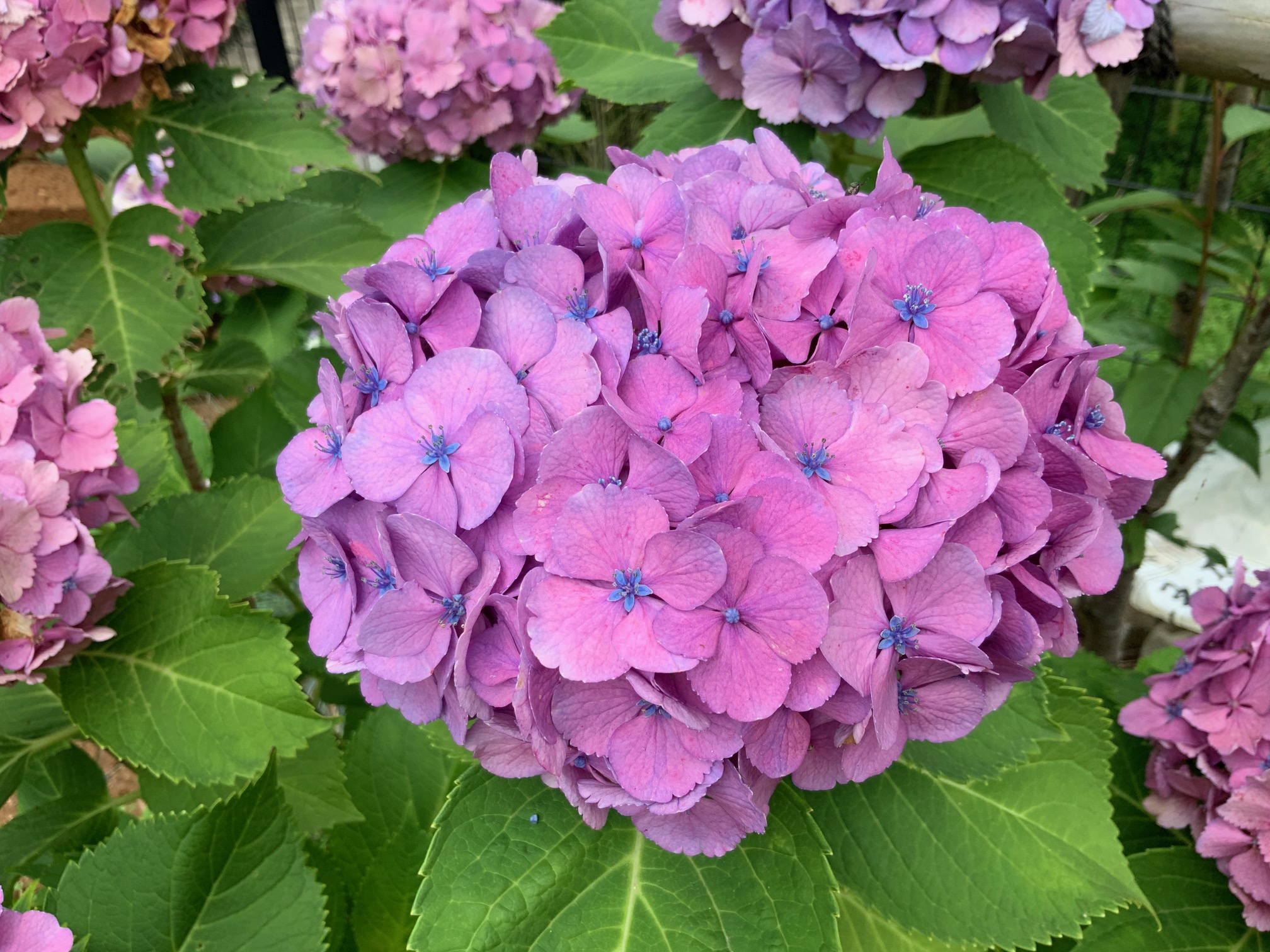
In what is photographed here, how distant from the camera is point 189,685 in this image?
980 millimetres

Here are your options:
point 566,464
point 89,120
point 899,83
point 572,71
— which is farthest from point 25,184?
point 566,464

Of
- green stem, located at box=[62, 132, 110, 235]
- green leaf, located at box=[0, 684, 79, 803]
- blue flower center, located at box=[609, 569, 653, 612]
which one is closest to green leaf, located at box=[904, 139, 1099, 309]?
blue flower center, located at box=[609, 569, 653, 612]

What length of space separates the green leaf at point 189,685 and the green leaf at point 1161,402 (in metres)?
1.42

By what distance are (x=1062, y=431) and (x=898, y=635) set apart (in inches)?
7.5

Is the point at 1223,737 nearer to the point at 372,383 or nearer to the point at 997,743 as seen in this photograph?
the point at 997,743

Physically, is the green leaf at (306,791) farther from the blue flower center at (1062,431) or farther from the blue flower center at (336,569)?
the blue flower center at (1062,431)

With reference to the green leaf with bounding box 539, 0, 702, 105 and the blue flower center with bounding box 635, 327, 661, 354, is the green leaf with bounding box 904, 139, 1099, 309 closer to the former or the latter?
the green leaf with bounding box 539, 0, 702, 105

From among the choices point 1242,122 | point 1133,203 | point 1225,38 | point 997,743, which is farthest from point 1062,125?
point 997,743

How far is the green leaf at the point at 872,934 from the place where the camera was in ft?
3.05

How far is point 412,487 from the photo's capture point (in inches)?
22.2

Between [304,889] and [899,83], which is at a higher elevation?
[899,83]

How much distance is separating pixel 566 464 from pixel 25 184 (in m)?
4.30

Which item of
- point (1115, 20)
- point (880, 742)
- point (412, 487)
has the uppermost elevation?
point (1115, 20)

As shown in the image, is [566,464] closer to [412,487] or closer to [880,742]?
[412,487]
